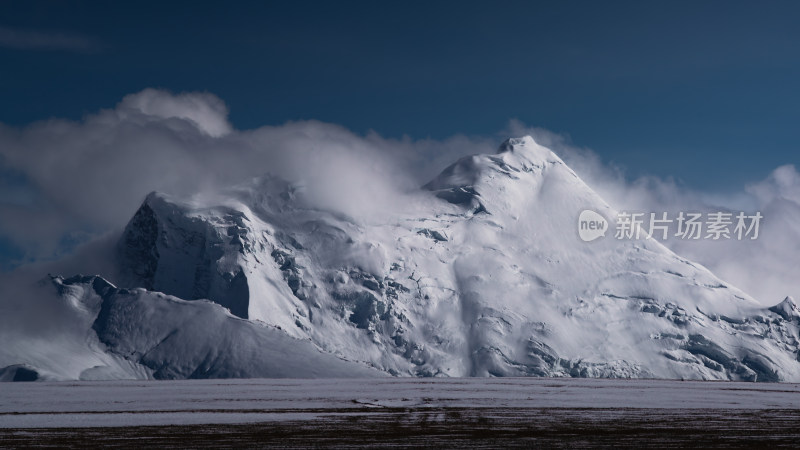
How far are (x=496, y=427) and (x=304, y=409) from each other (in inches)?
1399

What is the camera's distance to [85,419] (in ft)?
318

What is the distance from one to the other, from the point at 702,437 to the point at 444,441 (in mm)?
21848

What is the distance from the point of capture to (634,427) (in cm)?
8356

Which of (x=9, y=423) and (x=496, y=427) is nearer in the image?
(x=496, y=427)

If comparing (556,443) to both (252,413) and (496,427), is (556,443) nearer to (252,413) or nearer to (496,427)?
(496,427)

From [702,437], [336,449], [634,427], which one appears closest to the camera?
[336,449]

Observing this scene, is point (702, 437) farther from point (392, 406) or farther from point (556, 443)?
point (392, 406)

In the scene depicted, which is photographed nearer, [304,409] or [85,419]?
[85,419]

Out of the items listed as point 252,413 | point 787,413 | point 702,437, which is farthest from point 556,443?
point 787,413

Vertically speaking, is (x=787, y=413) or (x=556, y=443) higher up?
(x=787, y=413)

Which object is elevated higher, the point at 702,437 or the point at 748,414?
the point at 748,414

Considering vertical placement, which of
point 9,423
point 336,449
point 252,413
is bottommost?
point 336,449

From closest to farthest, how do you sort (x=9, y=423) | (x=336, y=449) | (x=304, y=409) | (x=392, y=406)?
(x=336, y=449), (x=9, y=423), (x=304, y=409), (x=392, y=406)

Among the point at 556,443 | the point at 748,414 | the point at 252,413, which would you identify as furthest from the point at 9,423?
the point at 748,414
